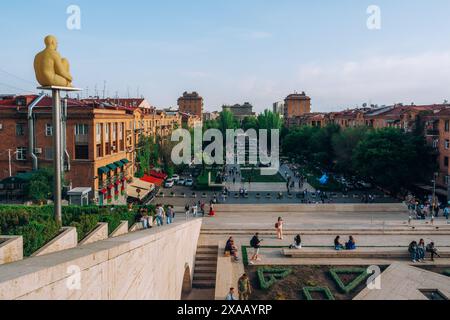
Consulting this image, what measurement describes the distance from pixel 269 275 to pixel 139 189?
23.9 m

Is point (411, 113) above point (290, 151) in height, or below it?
above

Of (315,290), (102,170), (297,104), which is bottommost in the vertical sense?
(315,290)

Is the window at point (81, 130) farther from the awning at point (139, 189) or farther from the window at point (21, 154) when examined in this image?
the awning at point (139, 189)

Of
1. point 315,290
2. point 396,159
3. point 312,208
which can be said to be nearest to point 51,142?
point 312,208

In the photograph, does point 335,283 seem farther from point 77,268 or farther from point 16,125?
point 16,125

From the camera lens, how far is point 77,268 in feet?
24.2

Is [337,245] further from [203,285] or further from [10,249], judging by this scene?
[10,249]

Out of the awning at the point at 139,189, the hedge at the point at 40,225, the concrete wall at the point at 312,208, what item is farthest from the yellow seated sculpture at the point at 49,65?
the awning at the point at 139,189

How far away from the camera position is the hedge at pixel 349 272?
15633 mm

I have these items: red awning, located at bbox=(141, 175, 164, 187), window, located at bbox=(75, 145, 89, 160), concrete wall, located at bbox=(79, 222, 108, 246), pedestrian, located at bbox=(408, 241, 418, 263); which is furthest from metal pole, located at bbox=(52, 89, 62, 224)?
red awning, located at bbox=(141, 175, 164, 187)

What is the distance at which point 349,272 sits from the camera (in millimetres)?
17141
